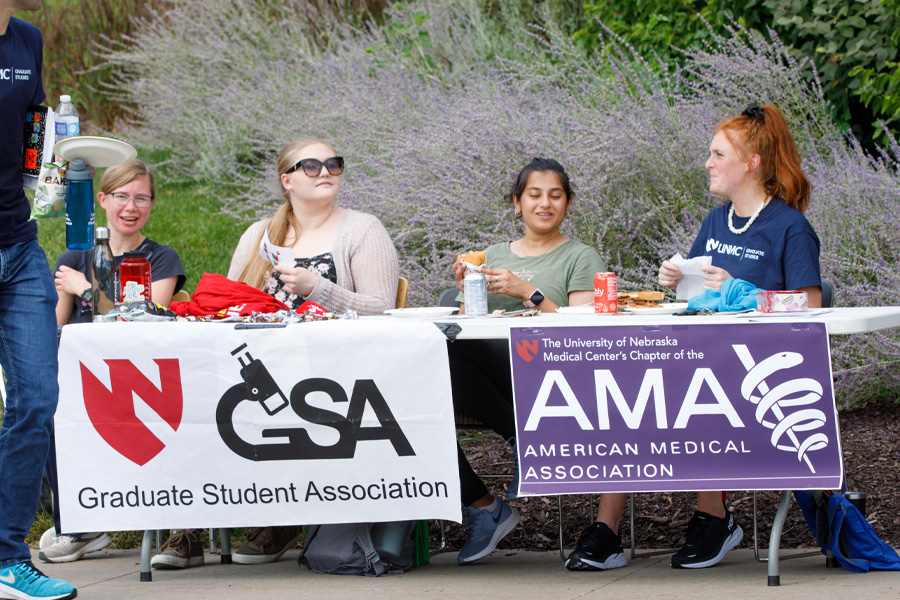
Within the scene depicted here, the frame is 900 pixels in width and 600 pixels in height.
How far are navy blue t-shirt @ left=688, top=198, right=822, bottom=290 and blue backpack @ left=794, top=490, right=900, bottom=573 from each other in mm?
785

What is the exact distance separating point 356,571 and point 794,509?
5.81 ft

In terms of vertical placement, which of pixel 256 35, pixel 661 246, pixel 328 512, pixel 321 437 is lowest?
pixel 328 512

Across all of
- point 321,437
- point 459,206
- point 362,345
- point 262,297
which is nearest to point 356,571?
point 321,437

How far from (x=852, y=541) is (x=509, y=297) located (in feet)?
5.21

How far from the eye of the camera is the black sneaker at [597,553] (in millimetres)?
3611

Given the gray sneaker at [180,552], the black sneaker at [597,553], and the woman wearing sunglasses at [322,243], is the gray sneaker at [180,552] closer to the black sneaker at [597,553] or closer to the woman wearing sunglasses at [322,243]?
the woman wearing sunglasses at [322,243]

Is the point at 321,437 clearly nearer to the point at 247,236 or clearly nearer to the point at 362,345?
the point at 362,345

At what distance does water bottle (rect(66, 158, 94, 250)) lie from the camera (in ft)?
11.7

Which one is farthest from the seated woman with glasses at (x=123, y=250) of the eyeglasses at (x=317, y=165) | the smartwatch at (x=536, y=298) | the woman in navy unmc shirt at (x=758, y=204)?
the woman in navy unmc shirt at (x=758, y=204)

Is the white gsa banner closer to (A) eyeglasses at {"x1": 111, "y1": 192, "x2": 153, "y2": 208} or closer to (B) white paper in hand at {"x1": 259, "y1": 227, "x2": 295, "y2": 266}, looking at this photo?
(B) white paper in hand at {"x1": 259, "y1": 227, "x2": 295, "y2": 266}

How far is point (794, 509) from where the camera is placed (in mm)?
4230

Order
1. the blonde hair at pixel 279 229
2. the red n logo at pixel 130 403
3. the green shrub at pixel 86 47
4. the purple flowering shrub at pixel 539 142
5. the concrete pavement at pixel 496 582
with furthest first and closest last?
the green shrub at pixel 86 47 < the purple flowering shrub at pixel 539 142 < the blonde hair at pixel 279 229 < the red n logo at pixel 130 403 < the concrete pavement at pixel 496 582

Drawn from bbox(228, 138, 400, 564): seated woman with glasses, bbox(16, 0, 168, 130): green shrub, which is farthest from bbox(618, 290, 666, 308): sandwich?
bbox(16, 0, 168, 130): green shrub

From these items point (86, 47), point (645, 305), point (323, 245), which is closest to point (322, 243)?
point (323, 245)
